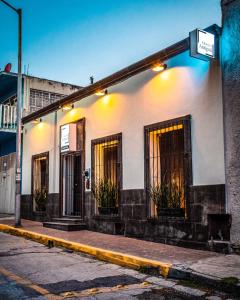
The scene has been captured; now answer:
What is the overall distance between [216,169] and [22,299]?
4.94 metres

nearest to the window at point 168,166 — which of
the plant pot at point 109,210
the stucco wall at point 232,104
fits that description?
the stucco wall at point 232,104

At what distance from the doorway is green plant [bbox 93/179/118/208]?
1.97 meters

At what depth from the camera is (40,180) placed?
16.0 meters

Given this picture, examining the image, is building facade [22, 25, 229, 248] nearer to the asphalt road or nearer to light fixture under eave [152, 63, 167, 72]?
light fixture under eave [152, 63, 167, 72]

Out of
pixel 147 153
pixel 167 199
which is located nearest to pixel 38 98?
pixel 147 153

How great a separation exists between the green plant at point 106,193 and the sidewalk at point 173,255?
1.02 meters

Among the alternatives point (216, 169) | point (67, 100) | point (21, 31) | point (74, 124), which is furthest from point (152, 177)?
point (21, 31)

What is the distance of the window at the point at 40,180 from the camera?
49.6 feet

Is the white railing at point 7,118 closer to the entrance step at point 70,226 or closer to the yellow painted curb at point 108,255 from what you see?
the entrance step at point 70,226

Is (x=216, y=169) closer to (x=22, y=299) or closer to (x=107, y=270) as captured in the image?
(x=107, y=270)

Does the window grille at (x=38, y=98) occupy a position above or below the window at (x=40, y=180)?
above

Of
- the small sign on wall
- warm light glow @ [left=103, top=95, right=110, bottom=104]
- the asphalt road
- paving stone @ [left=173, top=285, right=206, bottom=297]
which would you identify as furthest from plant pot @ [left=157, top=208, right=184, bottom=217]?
the small sign on wall

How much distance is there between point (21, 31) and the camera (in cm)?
1342

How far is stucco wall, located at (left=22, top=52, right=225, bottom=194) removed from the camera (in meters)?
8.26
